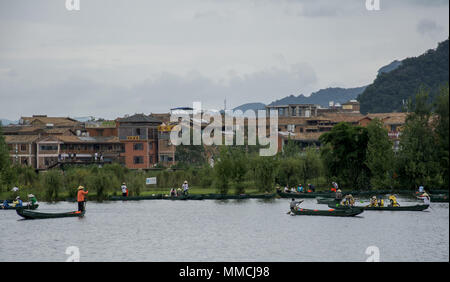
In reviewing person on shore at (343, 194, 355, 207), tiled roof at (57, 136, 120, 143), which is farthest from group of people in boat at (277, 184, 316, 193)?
tiled roof at (57, 136, 120, 143)

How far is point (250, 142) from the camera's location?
88.4 meters

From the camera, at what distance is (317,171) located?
6450 centimetres

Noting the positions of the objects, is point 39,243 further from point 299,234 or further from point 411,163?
point 411,163

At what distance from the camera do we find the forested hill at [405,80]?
5359 inches

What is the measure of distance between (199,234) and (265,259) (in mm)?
8373

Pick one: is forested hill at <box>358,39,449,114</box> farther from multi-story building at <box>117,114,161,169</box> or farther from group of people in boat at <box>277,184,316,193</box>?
group of people in boat at <box>277,184,316,193</box>

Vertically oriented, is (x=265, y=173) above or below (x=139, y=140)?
below

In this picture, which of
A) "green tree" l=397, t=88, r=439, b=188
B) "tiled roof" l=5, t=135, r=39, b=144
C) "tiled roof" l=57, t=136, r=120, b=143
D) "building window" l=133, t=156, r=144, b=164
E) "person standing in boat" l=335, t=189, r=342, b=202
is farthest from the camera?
"tiled roof" l=57, t=136, r=120, b=143

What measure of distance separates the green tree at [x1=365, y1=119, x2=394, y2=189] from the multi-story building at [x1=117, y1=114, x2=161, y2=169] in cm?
3470

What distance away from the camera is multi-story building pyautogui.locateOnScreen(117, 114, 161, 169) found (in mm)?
89562

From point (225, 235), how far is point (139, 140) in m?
51.3

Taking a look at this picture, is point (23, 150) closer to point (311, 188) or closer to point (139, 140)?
point (139, 140)

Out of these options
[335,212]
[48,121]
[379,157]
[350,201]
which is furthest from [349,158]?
[48,121]
